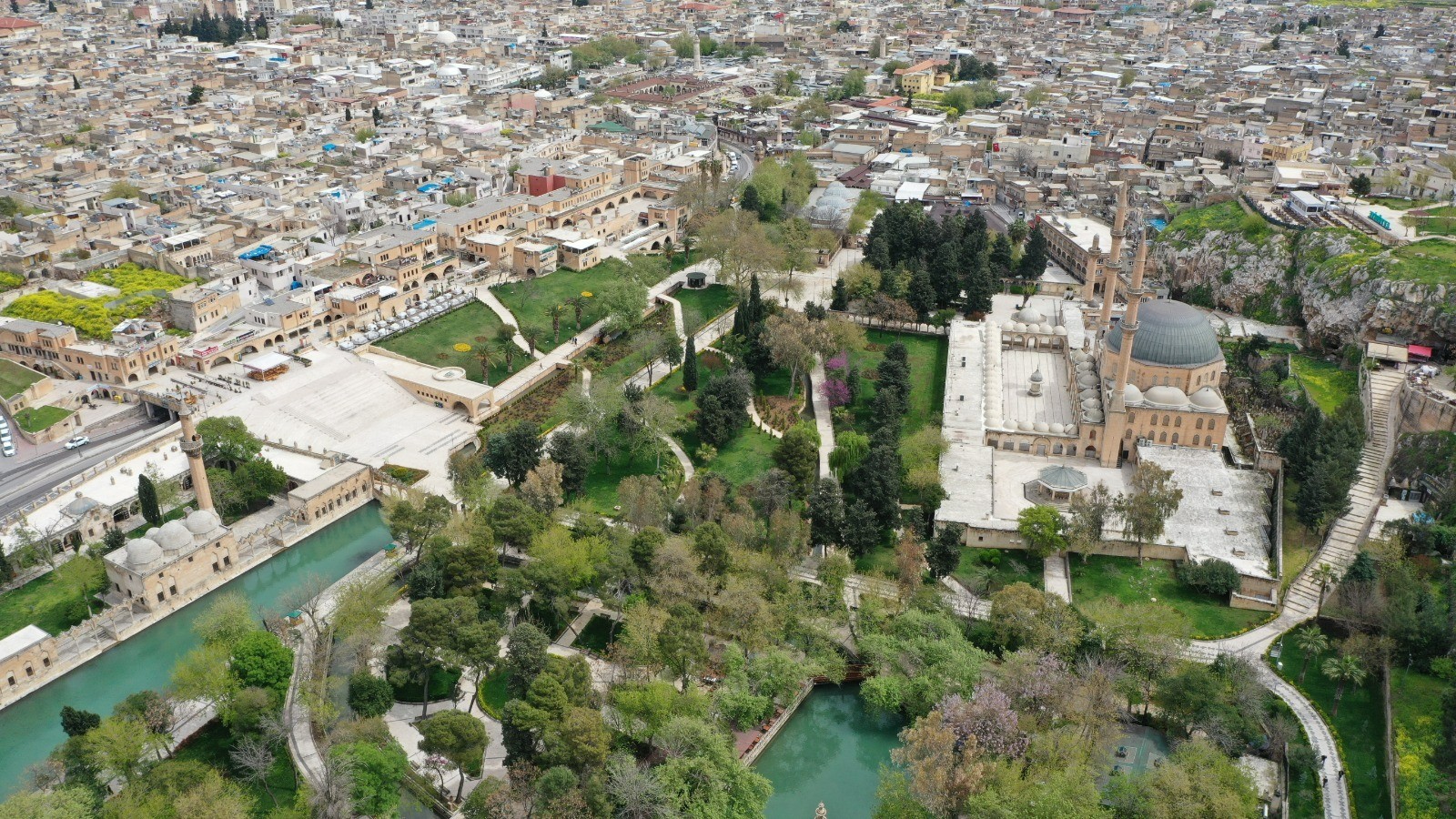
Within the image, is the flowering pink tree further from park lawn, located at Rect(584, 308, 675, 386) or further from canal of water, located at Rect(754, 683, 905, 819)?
canal of water, located at Rect(754, 683, 905, 819)

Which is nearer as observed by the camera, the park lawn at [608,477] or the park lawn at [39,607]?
the park lawn at [39,607]

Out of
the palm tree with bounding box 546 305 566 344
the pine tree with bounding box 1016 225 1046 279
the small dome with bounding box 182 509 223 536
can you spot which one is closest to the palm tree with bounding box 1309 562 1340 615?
the pine tree with bounding box 1016 225 1046 279

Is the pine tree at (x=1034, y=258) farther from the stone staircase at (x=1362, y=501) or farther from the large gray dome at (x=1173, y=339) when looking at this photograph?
the stone staircase at (x=1362, y=501)

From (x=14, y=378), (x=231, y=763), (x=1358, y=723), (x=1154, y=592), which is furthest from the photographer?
(x=14, y=378)

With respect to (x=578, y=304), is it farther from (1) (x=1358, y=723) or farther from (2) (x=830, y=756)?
(1) (x=1358, y=723)

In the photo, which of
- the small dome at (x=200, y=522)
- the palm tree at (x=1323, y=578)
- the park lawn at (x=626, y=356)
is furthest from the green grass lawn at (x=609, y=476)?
the palm tree at (x=1323, y=578)

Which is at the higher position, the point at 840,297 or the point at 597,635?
the point at 840,297

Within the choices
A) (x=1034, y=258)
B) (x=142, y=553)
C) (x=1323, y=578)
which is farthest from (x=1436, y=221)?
(x=142, y=553)

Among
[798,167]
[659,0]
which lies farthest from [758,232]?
[659,0]
